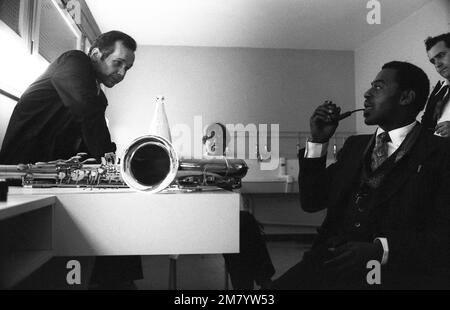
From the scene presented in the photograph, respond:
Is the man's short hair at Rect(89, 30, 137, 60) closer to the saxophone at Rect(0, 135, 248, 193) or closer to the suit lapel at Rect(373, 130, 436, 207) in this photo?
the saxophone at Rect(0, 135, 248, 193)

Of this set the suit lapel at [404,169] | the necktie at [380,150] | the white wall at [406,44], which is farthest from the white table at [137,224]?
the white wall at [406,44]

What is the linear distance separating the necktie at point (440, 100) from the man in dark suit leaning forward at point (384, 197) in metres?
0.73

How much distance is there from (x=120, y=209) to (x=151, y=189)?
0.09 m

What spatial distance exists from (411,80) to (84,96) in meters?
1.17

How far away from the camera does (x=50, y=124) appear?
1420mm

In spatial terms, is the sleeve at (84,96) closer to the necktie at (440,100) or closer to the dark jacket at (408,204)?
the dark jacket at (408,204)

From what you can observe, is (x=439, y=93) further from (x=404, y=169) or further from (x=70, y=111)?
(x=70, y=111)

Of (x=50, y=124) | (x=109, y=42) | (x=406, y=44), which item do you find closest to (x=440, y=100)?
(x=406, y=44)

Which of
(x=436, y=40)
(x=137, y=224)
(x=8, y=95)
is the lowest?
(x=137, y=224)

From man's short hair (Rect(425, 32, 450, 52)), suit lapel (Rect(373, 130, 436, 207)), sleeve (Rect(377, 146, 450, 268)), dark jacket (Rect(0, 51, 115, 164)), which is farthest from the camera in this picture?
man's short hair (Rect(425, 32, 450, 52))

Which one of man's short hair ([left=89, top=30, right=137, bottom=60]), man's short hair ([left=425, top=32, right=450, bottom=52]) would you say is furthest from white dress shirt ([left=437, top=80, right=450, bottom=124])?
man's short hair ([left=89, top=30, right=137, bottom=60])

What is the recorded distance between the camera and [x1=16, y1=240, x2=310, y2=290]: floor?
1227mm

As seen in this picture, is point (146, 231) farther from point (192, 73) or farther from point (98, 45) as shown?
point (192, 73)

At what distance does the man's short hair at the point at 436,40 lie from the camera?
241 cm
